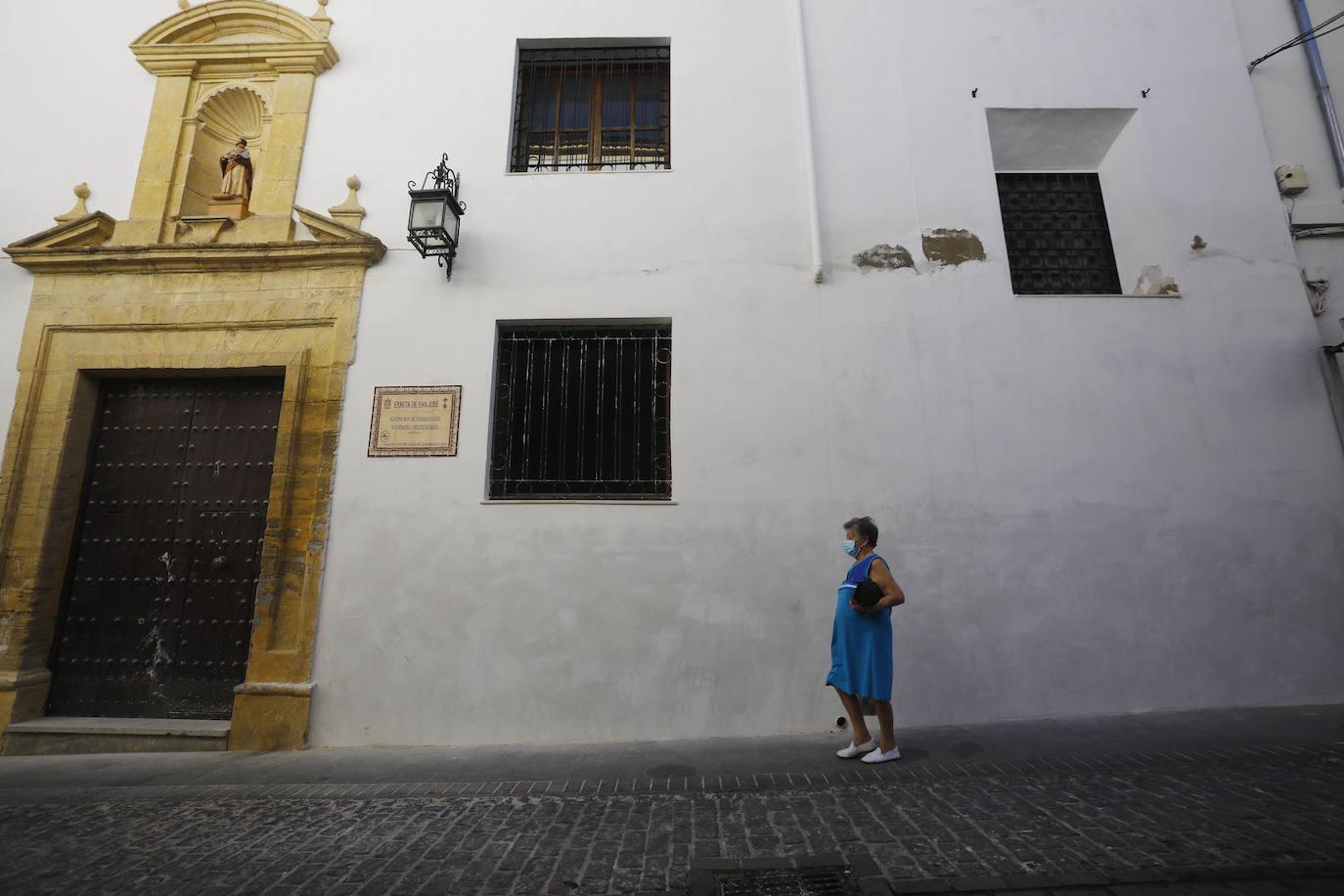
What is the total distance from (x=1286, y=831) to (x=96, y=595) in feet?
25.6

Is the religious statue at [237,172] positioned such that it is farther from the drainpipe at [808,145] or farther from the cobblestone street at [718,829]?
the drainpipe at [808,145]

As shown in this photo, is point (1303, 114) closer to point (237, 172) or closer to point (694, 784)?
point (694, 784)

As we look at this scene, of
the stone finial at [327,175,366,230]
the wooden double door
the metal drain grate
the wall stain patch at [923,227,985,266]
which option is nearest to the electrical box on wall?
the wall stain patch at [923,227,985,266]

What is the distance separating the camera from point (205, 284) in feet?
18.3

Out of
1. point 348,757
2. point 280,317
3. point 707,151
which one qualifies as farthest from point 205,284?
point 707,151

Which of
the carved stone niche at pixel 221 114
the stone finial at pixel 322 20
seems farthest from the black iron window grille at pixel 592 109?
the carved stone niche at pixel 221 114

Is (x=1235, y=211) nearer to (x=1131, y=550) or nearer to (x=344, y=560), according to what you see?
(x=1131, y=550)

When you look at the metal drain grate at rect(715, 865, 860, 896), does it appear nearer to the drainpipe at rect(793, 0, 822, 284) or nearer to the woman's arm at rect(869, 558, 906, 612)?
the woman's arm at rect(869, 558, 906, 612)

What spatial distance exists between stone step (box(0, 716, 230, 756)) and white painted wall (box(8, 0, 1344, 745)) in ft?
2.86

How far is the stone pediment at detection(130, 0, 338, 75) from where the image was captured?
5988 millimetres

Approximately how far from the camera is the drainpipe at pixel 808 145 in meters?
5.45

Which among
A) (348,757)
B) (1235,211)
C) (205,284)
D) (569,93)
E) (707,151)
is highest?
(569,93)

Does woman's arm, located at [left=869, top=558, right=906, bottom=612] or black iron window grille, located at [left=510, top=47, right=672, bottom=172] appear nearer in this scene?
woman's arm, located at [left=869, top=558, right=906, bottom=612]

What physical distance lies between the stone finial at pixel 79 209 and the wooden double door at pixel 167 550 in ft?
4.84
